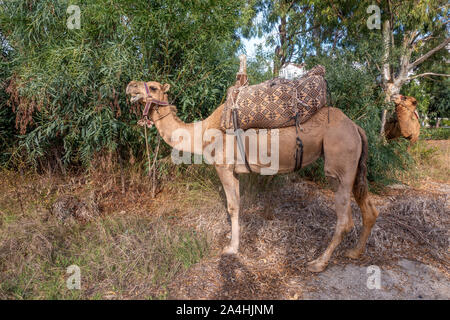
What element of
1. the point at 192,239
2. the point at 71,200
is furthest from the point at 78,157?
the point at 192,239

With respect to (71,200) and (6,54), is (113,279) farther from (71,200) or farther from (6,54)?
(6,54)

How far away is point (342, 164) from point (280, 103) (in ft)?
2.76

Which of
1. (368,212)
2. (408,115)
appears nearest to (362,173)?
(368,212)

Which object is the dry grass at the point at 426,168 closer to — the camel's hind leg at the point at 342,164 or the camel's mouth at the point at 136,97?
the camel's hind leg at the point at 342,164

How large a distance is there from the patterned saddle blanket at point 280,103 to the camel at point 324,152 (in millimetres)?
117

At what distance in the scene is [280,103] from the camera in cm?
285

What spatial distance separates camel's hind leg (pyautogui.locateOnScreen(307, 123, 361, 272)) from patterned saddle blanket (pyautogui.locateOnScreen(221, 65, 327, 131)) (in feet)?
1.12

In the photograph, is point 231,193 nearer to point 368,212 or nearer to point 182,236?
point 182,236

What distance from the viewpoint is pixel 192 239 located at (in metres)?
3.49

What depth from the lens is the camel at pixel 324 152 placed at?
9.22 ft

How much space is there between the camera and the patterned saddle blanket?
284 centimetres
